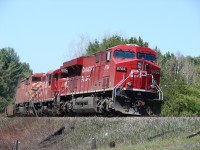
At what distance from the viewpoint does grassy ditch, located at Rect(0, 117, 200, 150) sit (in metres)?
12.1

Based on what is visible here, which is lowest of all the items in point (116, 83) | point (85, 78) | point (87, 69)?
point (116, 83)

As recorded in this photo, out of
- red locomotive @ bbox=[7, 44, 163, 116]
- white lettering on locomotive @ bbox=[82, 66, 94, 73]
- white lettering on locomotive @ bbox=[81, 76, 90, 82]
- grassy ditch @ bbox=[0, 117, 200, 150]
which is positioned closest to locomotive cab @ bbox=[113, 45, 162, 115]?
red locomotive @ bbox=[7, 44, 163, 116]

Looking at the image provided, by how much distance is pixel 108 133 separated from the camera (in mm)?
15625

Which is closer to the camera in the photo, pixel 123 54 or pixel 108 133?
pixel 108 133

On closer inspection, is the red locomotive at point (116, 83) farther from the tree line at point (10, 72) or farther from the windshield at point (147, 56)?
the tree line at point (10, 72)

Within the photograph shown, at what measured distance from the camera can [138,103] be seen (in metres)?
19.5

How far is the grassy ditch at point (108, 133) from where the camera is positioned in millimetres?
12070

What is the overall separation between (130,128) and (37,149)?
5.25 metres

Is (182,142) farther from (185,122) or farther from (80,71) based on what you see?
(80,71)

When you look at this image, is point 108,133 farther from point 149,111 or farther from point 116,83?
point 149,111

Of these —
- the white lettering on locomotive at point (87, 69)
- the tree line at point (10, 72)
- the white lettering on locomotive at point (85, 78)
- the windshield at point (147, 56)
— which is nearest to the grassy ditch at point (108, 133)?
the white lettering on locomotive at point (85, 78)

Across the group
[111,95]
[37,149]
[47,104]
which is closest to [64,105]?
[47,104]

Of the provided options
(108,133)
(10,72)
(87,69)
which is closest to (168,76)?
Result: (87,69)

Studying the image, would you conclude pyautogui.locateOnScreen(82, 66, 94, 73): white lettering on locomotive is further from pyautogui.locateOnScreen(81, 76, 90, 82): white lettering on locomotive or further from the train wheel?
the train wheel
